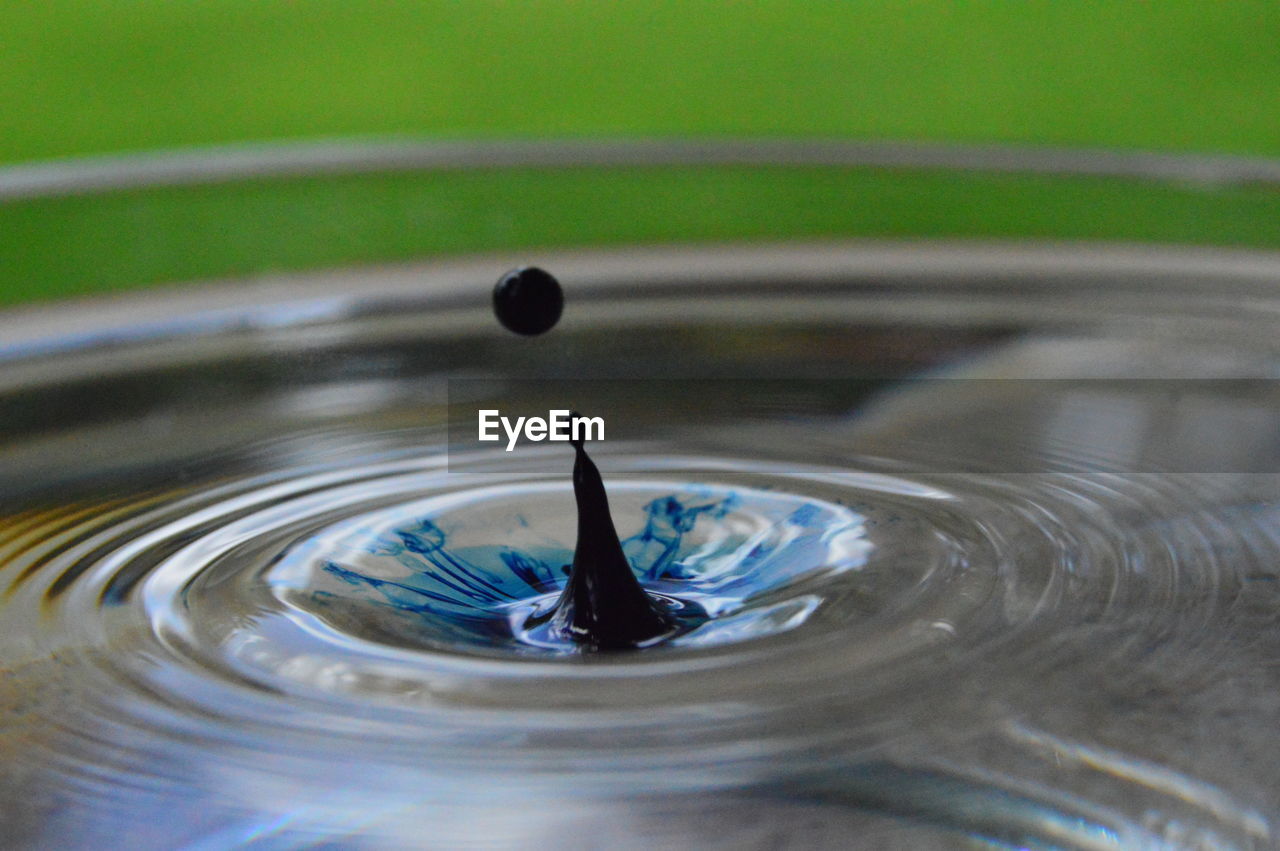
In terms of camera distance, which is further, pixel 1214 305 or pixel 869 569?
pixel 1214 305

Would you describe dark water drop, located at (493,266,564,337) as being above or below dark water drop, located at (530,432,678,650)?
above

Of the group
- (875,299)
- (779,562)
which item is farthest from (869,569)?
(875,299)

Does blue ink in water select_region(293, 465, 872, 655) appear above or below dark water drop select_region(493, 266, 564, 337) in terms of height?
below

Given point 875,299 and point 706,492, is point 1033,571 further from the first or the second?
point 875,299

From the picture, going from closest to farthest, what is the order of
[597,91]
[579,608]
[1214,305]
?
[579,608] < [1214,305] < [597,91]

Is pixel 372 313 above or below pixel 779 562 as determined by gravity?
above

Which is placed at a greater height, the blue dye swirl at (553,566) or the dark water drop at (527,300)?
the dark water drop at (527,300)
